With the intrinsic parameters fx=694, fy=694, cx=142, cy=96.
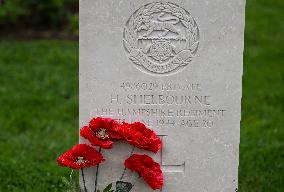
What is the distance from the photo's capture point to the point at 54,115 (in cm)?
696

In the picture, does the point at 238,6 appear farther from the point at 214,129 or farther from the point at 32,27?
the point at 32,27

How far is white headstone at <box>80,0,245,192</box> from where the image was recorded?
4.32m

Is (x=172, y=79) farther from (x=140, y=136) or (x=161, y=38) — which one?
(x=140, y=136)

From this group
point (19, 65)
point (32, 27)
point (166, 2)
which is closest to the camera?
point (166, 2)

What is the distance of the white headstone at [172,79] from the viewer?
4.32 m

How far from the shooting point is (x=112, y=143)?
428 cm

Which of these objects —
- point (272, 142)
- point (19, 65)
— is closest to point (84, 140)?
point (272, 142)

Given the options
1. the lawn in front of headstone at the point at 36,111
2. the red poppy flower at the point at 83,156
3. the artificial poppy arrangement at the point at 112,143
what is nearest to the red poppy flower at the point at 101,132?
the artificial poppy arrangement at the point at 112,143

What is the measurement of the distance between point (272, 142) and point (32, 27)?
460 centimetres

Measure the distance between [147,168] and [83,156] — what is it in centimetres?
41

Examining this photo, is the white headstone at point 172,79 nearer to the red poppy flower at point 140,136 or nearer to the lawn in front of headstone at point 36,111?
the red poppy flower at point 140,136

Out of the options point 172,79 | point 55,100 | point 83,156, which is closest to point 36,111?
point 55,100

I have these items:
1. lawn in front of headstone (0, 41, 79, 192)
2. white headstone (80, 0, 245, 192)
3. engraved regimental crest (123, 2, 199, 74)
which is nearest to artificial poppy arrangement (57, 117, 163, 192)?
white headstone (80, 0, 245, 192)

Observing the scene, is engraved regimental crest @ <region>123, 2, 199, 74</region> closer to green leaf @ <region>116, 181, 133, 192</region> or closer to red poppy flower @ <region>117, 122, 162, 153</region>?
red poppy flower @ <region>117, 122, 162, 153</region>
